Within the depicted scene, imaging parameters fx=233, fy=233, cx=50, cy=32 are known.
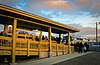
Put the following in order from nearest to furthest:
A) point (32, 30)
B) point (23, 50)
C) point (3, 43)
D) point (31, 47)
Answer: point (3, 43), point (23, 50), point (31, 47), point (32, 30)

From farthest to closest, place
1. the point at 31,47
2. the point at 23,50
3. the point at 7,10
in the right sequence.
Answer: the point at 31,47, the point at 23,50, the point at 7,10

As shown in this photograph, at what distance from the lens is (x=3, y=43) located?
59.6ft

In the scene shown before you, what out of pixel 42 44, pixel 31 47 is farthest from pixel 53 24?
pixel 31 47

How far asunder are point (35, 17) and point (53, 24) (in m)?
4.88

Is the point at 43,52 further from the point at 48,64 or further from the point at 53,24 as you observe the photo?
the point at 48,64

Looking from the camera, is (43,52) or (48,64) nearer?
(48,64)

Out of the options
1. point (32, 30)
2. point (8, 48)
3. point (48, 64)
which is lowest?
point (48, 64)

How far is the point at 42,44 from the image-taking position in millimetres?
24094

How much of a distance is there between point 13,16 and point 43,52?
7.06 metres

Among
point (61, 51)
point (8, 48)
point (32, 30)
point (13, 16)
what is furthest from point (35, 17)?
point (61, 51)

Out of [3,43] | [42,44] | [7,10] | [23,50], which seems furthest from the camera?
[42,44]

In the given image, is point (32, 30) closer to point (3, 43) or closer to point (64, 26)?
point (64, 26)

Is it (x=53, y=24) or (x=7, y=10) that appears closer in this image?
(x=7, y=10)

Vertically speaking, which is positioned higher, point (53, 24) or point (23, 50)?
point (53, 24)
